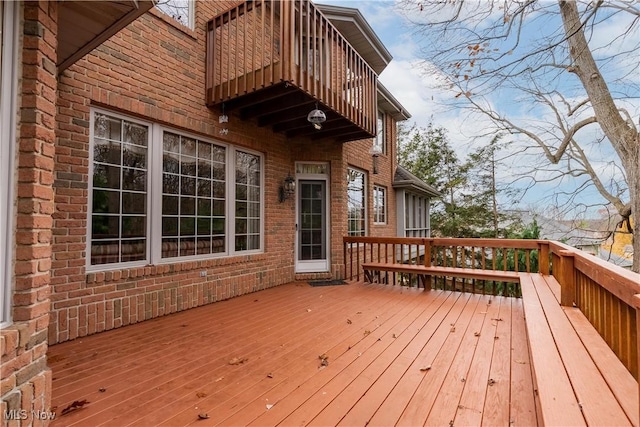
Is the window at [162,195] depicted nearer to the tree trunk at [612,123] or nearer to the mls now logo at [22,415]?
the mls now logo at [22,415]

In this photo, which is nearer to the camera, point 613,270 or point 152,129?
point 613,270

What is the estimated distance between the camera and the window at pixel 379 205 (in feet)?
28.5

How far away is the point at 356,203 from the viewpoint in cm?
757

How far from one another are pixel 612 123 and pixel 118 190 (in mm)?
8064

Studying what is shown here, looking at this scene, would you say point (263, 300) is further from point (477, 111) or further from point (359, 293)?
point (477, 111)

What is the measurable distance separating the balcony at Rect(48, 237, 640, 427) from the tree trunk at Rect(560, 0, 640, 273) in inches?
111

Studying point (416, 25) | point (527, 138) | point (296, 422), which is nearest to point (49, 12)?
point (296, 422)

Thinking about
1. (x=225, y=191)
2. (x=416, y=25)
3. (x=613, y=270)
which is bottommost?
(x=613, y=270)

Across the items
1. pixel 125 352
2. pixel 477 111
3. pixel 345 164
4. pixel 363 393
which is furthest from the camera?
pixel 477 111

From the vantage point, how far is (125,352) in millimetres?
2814

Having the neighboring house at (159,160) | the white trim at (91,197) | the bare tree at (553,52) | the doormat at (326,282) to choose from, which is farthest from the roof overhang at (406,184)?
the white trim at (91,197)

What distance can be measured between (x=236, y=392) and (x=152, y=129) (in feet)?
10.7

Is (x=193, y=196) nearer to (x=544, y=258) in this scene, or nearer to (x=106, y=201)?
(x=106, y=201)

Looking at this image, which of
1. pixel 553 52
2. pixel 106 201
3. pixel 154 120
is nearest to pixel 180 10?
pixel 154 120
